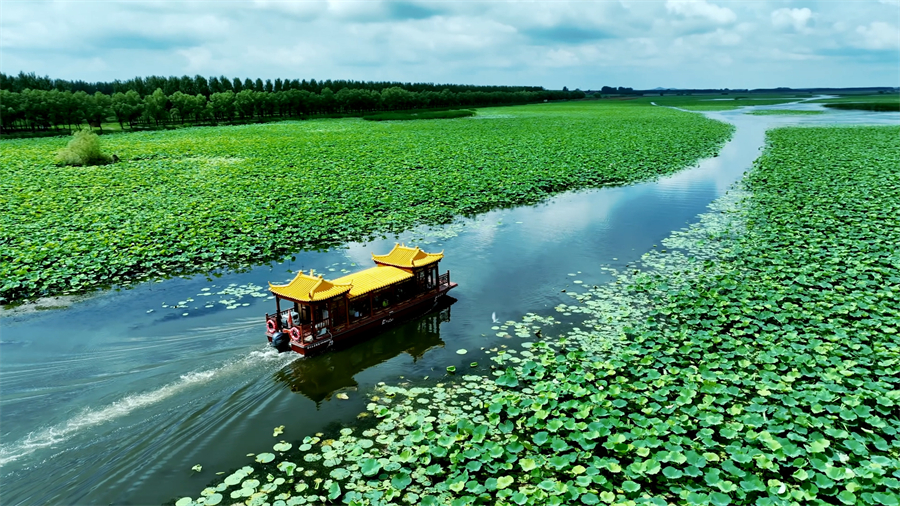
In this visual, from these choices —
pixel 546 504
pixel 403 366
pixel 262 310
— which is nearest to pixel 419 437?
pixel 546 504

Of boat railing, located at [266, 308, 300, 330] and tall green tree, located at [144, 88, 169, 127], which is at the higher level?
tall green tree, located at [144, 88, 169, 127]

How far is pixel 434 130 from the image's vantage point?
2261 inches

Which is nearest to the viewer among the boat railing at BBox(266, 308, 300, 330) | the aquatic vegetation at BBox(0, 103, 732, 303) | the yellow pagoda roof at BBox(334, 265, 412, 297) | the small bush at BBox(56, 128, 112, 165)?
the boat railing at BBox(266, 308, 300, 330)

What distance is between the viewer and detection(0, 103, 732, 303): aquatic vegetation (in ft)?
53.7

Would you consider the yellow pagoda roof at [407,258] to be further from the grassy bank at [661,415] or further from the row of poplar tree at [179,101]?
the row of poplar tree at [179,101]

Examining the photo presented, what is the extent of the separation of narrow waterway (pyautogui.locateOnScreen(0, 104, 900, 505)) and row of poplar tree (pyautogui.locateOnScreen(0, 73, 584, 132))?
201 feet

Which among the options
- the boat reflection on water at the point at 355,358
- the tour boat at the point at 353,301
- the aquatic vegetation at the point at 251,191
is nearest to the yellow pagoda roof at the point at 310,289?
the tour boat at the point at 353,301

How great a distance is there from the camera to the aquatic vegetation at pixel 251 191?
16.4 metres

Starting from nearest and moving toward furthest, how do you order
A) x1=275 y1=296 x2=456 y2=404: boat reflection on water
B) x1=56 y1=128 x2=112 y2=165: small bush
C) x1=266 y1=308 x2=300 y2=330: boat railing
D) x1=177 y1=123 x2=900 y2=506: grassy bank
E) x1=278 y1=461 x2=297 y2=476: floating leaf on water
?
x1=177 y1=123 x2=900 y2=506: grassy bank → x1=278 y1=461 x2=297 y2=476: floating leaf on water → x1=275 y1=296 x2=456 y2=404: boat reflection on water → x1=266 y1=308 x2=300 y2=330: boat railing → x1=56 y1=128 x2=112 y2=165: small bush

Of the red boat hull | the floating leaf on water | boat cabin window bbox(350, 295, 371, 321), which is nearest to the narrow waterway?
the red boat hull

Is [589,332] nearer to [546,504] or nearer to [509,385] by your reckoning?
[509,385]

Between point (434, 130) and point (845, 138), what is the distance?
3762 cm

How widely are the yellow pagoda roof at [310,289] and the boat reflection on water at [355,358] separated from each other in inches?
50.5

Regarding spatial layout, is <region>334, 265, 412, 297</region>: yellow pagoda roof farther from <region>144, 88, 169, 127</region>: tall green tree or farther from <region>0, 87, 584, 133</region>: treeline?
<region>144, 88, 169, 127</region>: tall green tree
